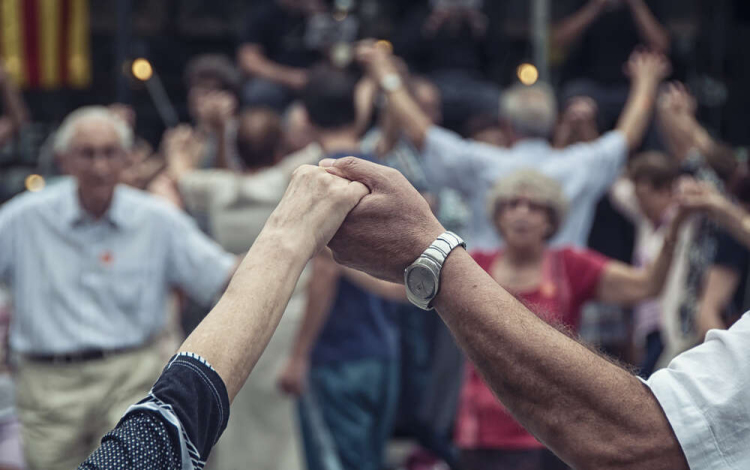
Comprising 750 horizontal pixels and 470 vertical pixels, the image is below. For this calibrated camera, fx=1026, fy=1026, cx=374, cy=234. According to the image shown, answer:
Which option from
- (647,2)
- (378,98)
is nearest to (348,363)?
(378,98)

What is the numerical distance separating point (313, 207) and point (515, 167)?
10.3ft

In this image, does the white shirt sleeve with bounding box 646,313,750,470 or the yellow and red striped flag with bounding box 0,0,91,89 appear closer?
the white shirt sleeve with bounding box 646,313,750,470

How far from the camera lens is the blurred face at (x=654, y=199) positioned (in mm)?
5641

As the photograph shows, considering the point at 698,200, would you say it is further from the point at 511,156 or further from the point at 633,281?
the point at 511,156

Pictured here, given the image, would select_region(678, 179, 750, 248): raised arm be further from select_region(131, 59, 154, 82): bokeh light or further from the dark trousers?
select_region(131, 59, 154, 82): bokeh light

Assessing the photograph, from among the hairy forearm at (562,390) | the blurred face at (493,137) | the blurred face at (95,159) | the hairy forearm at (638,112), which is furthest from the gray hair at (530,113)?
the hairy forearm at (562,390)

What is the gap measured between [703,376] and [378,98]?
5136mm

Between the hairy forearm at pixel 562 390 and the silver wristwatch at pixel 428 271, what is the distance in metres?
0.06

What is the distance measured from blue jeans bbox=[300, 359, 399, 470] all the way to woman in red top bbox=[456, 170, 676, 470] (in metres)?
0.68

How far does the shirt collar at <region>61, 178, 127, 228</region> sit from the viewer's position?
4.27 meters

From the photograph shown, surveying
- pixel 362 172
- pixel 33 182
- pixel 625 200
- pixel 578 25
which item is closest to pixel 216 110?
pixel 33 182

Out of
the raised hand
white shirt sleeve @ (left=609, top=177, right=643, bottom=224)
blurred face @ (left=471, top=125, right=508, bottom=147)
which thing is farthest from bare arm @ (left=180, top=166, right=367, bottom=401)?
white shirt sleeve @ (left=609, top=177, right=643, bottom=224)

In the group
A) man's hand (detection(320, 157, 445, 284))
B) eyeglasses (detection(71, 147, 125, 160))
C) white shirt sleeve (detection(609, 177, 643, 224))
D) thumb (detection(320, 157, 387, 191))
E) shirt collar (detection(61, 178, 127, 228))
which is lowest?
white shirt sleeve (detection(609, 177, 643, 224))

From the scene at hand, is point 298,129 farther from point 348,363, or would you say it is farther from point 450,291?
point 450,291
